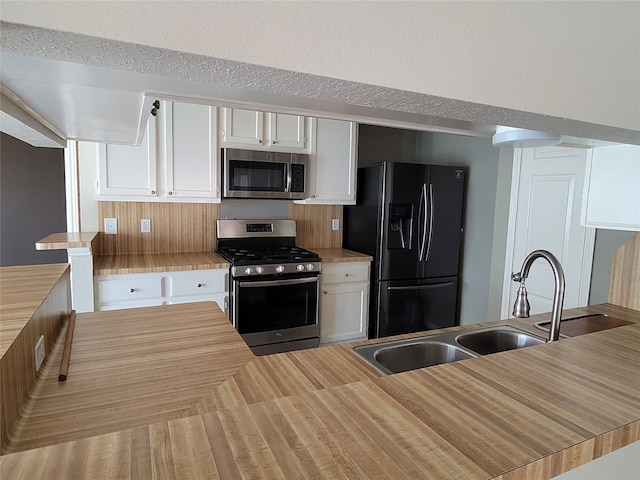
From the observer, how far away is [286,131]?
124 inches

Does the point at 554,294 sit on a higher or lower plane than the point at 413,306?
higher

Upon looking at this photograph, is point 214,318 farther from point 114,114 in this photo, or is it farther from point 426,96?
point 426,96

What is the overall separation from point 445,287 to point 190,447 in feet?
10.8

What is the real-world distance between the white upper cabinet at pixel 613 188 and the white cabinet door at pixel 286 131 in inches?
82.9

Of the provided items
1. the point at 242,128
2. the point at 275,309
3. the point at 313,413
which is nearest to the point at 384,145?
the point at 242,128

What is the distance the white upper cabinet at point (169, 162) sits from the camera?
8.72 ft

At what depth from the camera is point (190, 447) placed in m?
0.62

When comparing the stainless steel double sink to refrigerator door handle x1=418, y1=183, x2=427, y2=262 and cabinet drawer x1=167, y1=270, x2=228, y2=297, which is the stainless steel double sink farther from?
refrigerator door handle x1=418, y1=183, x2=427, y2=262

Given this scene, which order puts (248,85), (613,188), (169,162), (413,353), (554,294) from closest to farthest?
(248,85) → (554,294) → (413,353) → (613,188) → (169,162)

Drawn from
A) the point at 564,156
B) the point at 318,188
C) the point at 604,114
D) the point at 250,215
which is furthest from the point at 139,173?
the point at 564,156

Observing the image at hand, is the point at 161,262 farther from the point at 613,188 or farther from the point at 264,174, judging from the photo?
the point at 613,188

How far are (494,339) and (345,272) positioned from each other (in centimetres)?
169

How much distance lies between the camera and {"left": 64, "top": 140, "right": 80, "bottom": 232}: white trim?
8.77 ft

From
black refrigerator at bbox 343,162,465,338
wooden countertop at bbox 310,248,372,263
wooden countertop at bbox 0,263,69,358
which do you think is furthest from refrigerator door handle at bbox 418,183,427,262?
wooden countertop at bbox 0,263,69,358
